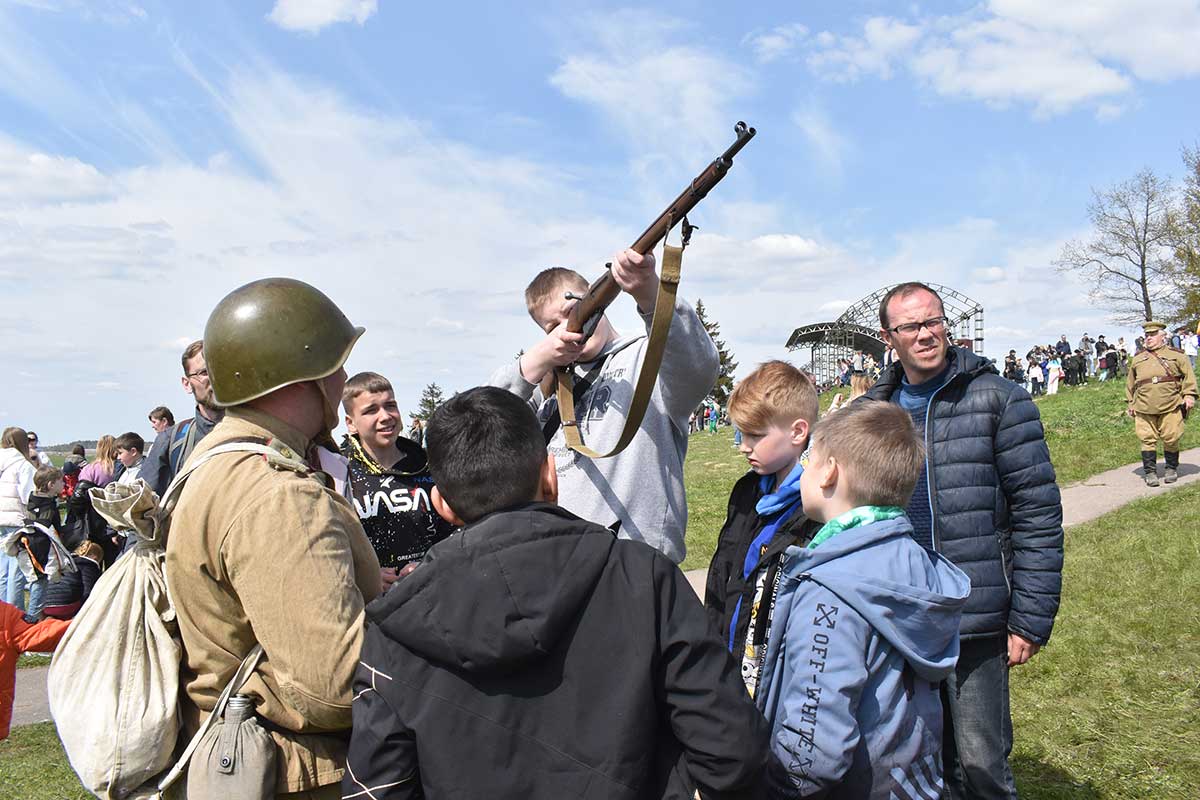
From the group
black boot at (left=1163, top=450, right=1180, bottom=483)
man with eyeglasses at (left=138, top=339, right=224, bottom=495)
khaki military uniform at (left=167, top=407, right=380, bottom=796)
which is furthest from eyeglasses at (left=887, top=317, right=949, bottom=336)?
black boot at (left=1163, top=450, right=1180, bottom=483)

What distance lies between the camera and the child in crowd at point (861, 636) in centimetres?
238

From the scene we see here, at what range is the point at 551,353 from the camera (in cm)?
344

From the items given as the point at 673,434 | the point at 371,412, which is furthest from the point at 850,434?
the point at 371,412

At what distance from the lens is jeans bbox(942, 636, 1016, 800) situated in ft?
12.0

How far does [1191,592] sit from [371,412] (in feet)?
24.5

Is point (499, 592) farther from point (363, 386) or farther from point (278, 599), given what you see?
point (363, 386)

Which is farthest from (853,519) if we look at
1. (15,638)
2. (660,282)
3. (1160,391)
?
(1160,391)

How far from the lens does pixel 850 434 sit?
2754mm

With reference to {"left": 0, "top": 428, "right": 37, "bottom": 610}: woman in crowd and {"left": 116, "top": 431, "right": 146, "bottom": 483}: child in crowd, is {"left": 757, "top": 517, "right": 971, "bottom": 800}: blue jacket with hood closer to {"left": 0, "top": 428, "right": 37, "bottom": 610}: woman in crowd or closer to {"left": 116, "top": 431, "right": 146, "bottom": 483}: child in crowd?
{"left": 0, "top": 428, "right": 37, "bottom": 610}: woman in crowd

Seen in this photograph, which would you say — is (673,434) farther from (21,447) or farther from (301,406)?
(21,447)

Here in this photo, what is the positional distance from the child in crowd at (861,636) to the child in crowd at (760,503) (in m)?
0.43

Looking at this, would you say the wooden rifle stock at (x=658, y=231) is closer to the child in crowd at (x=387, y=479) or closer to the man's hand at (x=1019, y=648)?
the child in crowd at (x=387, y=479)

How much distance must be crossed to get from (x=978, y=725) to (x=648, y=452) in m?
1.87

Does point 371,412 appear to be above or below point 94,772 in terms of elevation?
above
